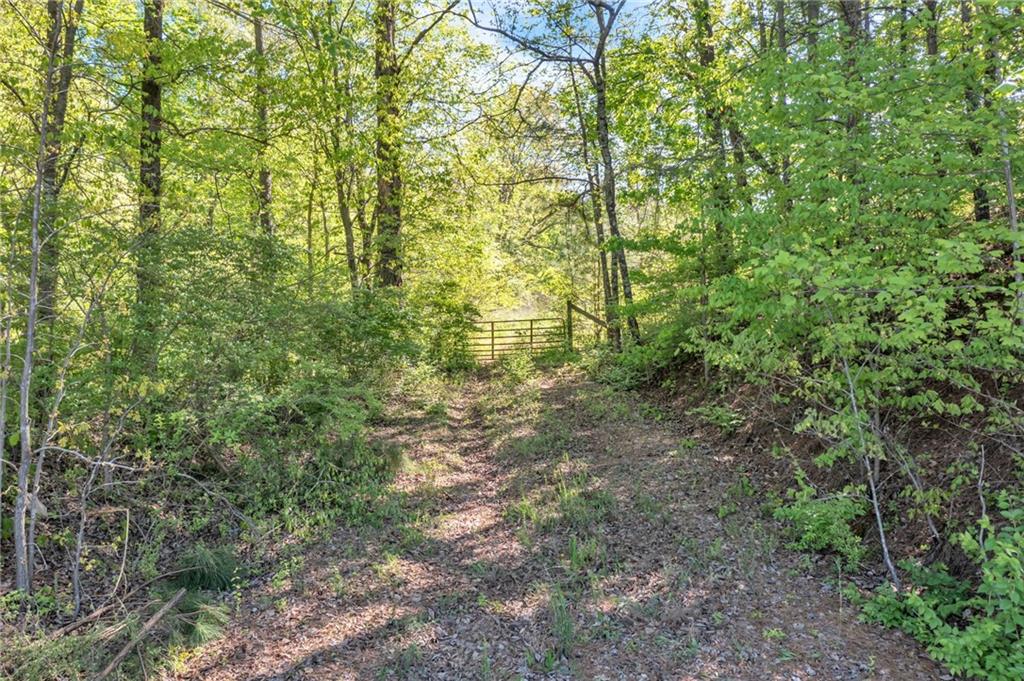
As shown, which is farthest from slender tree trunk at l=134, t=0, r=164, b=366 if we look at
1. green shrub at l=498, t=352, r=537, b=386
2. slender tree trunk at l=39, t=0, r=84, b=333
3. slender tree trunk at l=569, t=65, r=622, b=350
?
slender tree trunk at l=569, t=65, r=622, b=350

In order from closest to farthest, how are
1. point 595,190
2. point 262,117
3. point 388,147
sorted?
1. point 262,117
2. point 388,147
3. point 595,190

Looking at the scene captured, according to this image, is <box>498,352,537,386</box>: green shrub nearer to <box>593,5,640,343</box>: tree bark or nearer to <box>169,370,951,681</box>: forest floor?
<box>593,5,640,343</box>: tree bark

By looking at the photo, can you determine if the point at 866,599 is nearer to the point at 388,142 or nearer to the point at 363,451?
the point at 363,451

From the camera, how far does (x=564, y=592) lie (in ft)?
15.1

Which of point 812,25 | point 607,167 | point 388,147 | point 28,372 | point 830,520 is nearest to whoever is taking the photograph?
point 28,372

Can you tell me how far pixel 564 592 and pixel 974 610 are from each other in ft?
9.55

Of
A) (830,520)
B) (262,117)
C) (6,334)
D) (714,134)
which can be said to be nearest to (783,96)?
(714,134)

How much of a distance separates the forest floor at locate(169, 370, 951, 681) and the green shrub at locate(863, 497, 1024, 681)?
17 centimetres

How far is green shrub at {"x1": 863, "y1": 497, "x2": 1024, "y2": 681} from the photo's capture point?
3209mm

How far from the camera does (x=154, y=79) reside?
21.9 feet

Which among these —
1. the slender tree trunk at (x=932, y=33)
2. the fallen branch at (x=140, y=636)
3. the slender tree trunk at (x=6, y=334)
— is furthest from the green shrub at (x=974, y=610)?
the slender tree trunk at (x=6, y=334)

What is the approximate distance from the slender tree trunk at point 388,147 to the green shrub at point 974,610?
8.91m

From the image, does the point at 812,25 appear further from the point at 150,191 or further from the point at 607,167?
the point at 150,191

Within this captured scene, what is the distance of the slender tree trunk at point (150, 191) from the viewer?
4.96 meters
